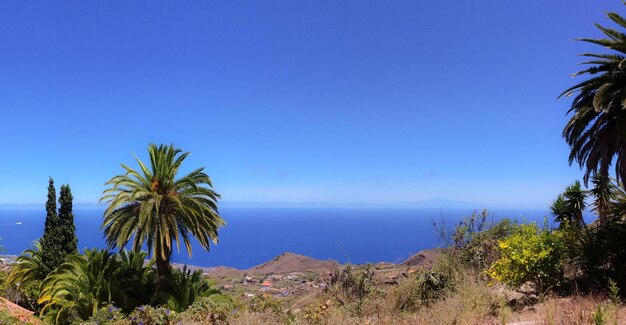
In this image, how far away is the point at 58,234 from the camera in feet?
78.8

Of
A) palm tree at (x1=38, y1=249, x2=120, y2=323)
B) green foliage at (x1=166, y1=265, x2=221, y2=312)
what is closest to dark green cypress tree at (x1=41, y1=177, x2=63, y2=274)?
palm tree at (x1=38, y1=249, x2=120, y2=323)

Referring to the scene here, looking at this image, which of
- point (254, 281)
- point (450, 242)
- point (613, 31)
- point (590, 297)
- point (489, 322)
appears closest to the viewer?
point (489, 322)

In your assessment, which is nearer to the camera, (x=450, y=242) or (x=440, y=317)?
(x=440, y=317)

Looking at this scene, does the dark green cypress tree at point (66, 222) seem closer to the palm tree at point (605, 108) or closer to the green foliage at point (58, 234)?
the green foliage at point (58, 234)

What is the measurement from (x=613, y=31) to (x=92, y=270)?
936 inches

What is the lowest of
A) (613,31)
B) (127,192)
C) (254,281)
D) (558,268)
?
(254,281)

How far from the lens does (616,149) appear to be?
13531mm

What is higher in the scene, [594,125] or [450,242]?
[594,125]

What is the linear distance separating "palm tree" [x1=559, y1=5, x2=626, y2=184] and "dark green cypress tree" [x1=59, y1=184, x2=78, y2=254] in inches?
1085

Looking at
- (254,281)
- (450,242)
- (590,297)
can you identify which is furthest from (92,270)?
(254,281)

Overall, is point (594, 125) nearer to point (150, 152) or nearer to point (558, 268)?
point (558, 268)

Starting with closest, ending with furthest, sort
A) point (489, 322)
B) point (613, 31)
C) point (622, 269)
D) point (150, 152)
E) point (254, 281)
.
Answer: point (489, 322) < point (622, 269) < point (613, 31) < point (150, 152) < point (254, 281)

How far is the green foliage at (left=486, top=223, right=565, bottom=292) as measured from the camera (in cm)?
946

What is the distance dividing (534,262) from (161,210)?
16.0 meters
